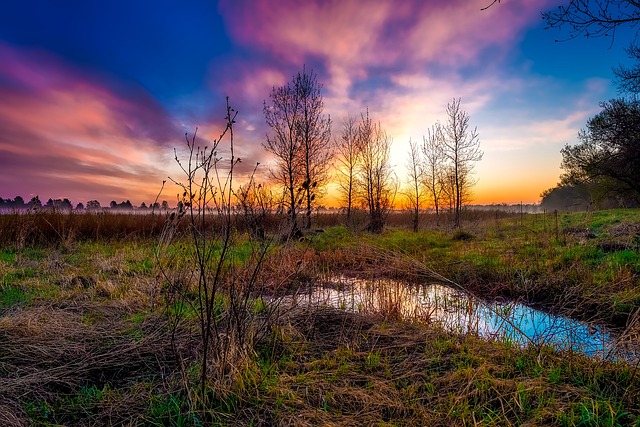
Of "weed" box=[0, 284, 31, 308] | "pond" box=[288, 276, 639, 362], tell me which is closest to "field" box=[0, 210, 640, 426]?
"weed" box=[0, 284, 31, 308]

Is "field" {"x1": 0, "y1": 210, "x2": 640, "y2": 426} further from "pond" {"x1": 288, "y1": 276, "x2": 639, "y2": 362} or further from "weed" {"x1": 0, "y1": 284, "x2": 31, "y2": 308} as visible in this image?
"pond" {"x1": 288, "y1": 276, "x2": 639, "y2": 362}

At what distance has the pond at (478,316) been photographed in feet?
12.3

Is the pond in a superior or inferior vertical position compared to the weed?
inferior

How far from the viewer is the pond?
148 inches

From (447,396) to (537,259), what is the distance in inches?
247

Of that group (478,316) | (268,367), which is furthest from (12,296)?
(478,316)

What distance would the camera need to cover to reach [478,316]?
186 inches

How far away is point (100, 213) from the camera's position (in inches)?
551

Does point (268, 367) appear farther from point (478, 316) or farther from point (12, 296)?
point (12, 296)

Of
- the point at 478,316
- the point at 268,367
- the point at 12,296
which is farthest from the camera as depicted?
the point at 12,296

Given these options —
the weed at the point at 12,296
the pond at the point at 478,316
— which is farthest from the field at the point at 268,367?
the pond at the point at 478,316

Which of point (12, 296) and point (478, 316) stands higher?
point (12, 296)

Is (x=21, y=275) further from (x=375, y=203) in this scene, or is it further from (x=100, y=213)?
(x=375, y=203)

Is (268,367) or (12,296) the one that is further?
(12,296)
